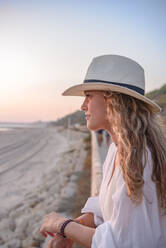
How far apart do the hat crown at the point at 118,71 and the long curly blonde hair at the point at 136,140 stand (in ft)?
0.33

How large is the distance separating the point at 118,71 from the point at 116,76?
0.03 m

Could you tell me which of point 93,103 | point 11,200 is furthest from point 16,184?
point 93,103

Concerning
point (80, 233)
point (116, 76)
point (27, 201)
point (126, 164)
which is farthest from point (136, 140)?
point (27, 201)

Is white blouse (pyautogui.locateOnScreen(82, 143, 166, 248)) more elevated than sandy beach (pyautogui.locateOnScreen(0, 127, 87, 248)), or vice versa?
white blouse (pyautogui.locateOnScreen(82, 143, 166, 248))

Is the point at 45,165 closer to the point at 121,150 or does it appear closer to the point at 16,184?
the point at 16,184

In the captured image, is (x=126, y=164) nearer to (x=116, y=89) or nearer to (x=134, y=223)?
(x=134, y=223)

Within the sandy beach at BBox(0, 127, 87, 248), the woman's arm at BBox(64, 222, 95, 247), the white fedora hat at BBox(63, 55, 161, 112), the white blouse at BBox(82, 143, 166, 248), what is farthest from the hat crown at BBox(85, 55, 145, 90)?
the sandy beach at BBox(0, 127, 87, 248)

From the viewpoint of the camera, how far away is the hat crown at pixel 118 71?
1389 millimetres

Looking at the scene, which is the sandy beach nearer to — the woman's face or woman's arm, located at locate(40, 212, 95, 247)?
woman's arm, located at locate(40, 212, 95, 247)

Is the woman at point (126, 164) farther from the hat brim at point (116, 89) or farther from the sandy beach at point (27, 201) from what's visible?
the sandy beach at point (27, 201)

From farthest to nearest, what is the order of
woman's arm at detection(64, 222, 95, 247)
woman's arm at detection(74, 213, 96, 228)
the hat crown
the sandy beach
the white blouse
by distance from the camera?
the sandy beach
woman's arm at detection(74, 213, 96, 228)
the hat crown
woman's arm at detection(64, 222, 95, 247)
the white blouse

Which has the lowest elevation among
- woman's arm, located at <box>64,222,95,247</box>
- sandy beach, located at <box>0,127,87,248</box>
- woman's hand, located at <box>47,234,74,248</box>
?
sandy beach, located at <box>0,127,87,248</box>

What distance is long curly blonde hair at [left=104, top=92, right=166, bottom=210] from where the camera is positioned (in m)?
1.09

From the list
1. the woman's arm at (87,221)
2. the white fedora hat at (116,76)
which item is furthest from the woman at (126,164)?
the woman's arm at (87,221)
